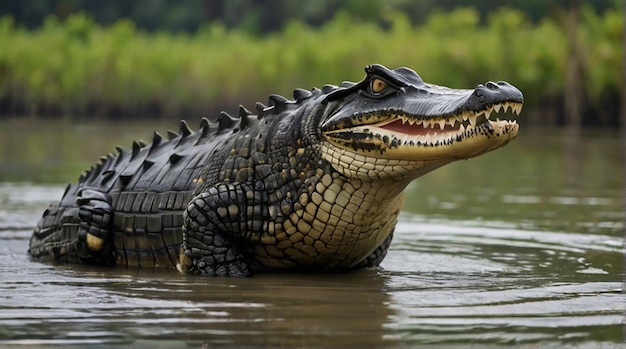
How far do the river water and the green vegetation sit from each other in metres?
20.8

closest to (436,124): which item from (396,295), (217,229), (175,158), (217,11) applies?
(396,295)

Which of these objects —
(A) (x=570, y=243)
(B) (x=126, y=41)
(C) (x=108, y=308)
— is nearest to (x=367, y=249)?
(C) (x=108, y=308)

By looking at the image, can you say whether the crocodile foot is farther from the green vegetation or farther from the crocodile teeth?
the green vegetation

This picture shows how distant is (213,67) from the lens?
36.1m

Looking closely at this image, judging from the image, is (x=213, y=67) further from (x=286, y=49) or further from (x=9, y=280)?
(x=9, y=280)

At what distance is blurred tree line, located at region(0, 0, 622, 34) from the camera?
68062 millimetres

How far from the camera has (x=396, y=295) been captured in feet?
18.2

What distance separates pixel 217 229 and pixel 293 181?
0.49 metres

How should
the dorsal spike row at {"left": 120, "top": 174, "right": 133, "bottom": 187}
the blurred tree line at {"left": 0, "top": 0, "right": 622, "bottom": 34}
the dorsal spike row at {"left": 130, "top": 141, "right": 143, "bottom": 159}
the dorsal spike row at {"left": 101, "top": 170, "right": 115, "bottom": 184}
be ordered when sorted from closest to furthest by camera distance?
the dorsal spike row at {"left": 120, "top": 174, "right": 133, "bottom": 187}, the dorsal spike row at {"left": 101, "top": 170, "right": 115, "bottom": 184}, the dorsal spike row at {"left": 130, "top": 141, "right": 143, "bottom": 159}, the blurred tree line at {"left": 0, "top": 0, "right": 622, "bottom": 34}

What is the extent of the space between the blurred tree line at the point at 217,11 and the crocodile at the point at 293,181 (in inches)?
2338

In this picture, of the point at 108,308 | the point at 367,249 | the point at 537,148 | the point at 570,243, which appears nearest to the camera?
the point at 108,308

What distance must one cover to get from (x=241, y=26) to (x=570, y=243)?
59472mm

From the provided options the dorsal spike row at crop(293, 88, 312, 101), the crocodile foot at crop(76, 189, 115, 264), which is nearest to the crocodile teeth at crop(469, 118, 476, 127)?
the dorsal spike row at crop(293, 88, 312, 101)

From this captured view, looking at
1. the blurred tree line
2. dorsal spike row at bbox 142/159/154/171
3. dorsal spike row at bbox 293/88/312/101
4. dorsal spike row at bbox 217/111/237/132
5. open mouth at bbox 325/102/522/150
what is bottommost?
dorsal spike row at bbox 142/159/154/171
